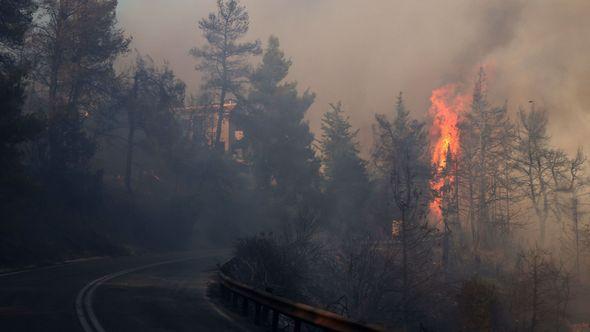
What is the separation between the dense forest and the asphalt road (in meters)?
3.22

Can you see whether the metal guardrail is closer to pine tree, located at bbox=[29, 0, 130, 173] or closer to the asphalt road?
the asphalt road

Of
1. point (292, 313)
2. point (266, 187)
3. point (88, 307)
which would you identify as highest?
point (266, 187)

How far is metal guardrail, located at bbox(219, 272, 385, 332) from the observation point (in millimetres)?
7305

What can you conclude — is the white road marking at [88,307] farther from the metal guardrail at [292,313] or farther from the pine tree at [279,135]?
the pine tree at [279,135]

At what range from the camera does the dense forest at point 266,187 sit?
78.6ft

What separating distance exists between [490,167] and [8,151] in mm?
49133

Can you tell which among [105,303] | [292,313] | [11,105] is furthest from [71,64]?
[292,313]

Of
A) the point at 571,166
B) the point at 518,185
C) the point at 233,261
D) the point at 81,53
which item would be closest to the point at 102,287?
the point at 233,261

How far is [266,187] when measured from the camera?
190ft

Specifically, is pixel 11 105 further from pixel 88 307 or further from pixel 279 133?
pixel 279 133

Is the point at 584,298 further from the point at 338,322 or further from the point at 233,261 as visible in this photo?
the point at 338,322

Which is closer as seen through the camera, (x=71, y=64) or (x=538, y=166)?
(x=71, y=64)

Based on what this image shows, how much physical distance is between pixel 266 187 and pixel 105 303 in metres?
45.0

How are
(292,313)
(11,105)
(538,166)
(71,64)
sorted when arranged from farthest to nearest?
(538,166)
(71,64)
(11,105)
(292,313)
